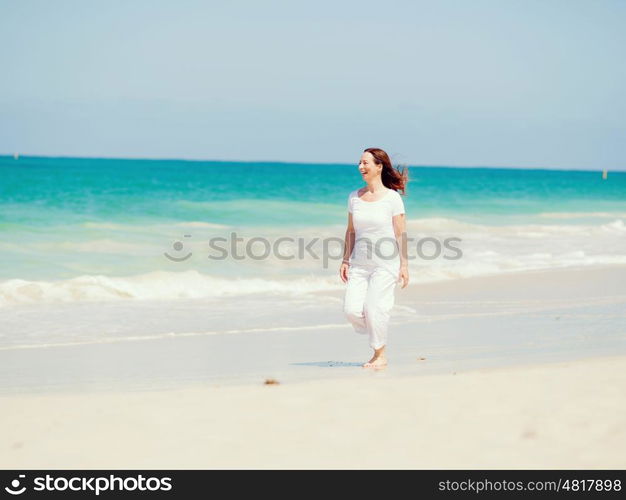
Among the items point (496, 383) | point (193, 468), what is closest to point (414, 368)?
point (496, 383)

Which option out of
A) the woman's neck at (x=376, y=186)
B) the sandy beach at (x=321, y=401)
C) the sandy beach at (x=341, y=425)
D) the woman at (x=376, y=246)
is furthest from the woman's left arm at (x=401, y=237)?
the sandy beach at (x=341, y=425)

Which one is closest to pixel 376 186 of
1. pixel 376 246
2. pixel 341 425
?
pixel 376 246

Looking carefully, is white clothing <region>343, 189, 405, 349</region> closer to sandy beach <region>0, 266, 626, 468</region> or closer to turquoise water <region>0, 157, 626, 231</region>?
sandy beach <region>0, 266, 626, 468</region>

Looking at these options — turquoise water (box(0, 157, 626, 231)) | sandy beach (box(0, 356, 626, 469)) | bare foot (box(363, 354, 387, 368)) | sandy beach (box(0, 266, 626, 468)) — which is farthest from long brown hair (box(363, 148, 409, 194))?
turquoise water (box(0, 157, 626, 231))

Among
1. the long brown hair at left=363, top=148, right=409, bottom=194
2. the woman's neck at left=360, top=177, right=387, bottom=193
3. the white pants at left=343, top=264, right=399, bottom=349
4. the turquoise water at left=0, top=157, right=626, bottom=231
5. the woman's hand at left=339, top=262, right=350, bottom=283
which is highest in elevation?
the turquoise water at left=0, top=157, right=626, bottom=231

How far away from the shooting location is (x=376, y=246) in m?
7.00

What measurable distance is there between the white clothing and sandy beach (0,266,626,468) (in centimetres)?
44

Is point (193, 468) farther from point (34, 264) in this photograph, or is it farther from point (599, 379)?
point (34, 264)

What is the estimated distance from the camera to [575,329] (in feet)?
29.8

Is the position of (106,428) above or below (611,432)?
above

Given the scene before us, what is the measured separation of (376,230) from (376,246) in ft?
0.45

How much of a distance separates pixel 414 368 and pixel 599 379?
159cm

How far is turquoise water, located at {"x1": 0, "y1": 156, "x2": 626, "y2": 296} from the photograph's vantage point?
14828mm

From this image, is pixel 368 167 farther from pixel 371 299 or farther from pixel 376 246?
pixel 371 299
